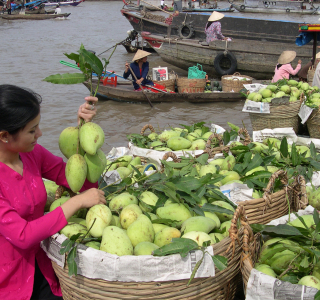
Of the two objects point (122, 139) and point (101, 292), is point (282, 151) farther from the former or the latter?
point (122, 139)

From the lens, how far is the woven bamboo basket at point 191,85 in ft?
22.6

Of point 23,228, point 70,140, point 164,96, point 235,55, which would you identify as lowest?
point 164,96

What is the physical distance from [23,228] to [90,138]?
0.43 m

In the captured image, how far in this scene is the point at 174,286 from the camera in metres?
1.23

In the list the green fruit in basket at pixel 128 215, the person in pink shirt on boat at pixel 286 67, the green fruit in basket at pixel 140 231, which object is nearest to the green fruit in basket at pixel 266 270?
the green fruit in basket at pixel 140 231

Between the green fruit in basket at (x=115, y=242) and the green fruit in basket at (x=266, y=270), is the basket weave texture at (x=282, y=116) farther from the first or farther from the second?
the green fruit in basket at (x=115, y=242)

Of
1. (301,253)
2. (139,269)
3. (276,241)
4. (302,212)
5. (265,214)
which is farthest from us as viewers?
(265,214)

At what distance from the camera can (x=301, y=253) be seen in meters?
1.33

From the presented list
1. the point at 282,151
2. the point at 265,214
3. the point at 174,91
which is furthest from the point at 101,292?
the point at 174,91

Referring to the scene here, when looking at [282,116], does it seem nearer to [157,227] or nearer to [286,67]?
[286,67]

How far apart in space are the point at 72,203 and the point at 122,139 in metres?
4.16

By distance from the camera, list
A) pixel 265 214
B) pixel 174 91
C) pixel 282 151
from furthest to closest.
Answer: pixel 174 91
pixel 282 151
pixel 265 214

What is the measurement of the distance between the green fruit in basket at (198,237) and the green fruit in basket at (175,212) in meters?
0.19

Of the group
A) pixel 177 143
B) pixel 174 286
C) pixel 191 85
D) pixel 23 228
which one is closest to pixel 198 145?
pixel 177 143
